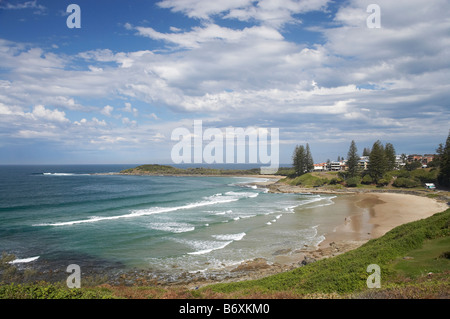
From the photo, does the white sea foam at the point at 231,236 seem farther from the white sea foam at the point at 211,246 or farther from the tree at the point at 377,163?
the tree at the point at 377,163

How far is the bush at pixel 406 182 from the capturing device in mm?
62688

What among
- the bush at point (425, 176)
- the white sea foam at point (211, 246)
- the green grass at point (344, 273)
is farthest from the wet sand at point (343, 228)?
the bush at point (425, 176)

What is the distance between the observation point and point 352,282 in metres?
11.2

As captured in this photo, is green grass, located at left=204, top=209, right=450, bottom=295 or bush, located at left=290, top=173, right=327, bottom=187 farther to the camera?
bush, located at left=290, top=173, right=327, bottom=187

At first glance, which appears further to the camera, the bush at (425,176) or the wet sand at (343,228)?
the bush at (425,176)

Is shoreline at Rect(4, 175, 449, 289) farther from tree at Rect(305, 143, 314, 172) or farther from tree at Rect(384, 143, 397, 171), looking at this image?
tree at Rect(305, 143, 314, 172)

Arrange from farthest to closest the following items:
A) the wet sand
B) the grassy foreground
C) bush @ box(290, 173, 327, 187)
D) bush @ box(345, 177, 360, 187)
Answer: bush @ box(290, 173, 327, 187), bush @ box(345, 177, 360, 187), the wet sand, the grassy foreground

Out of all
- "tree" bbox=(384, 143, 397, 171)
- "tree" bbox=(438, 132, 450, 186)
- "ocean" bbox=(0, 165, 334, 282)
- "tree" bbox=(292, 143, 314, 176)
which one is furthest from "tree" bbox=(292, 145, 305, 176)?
"ocean" bbox=(0, 165, 334, 282)

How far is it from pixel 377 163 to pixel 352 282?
68143mm

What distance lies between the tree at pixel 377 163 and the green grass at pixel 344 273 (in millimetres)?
58069

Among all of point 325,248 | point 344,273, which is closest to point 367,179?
point 325,248

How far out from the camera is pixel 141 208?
42438 millimetres

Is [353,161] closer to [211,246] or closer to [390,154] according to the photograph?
[390,154]

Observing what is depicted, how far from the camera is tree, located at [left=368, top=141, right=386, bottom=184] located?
6888cm
